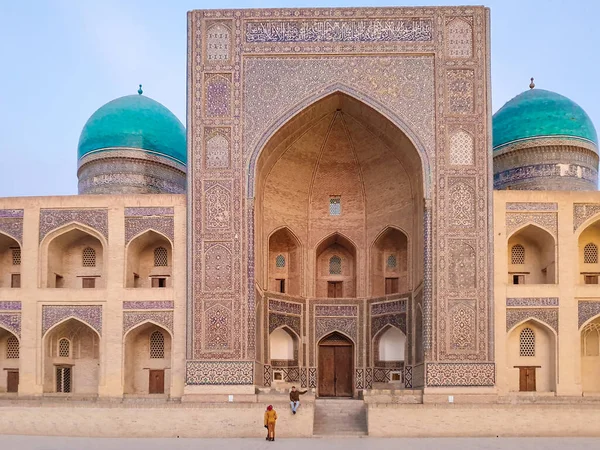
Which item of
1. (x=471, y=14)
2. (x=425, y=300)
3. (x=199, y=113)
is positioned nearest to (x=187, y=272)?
(x=199, y=113)

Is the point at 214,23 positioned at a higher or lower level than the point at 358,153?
higher

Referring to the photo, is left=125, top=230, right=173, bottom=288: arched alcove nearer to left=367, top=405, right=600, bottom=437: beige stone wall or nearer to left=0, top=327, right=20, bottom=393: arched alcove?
left=0, top=327, right=20, bottom=393: arched alcove

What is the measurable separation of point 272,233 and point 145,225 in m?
2.83

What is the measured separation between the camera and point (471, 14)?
15.1 metres

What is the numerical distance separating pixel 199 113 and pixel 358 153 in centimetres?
380

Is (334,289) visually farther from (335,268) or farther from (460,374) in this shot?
(460,374)

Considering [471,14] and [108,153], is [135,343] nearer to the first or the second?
[108,153]

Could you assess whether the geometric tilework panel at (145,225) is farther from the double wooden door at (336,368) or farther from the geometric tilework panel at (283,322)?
the double wooden door at (336,368)

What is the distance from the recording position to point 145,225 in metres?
15.1

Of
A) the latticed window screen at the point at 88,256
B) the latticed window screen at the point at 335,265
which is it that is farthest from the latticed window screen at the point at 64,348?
the latticed window screen at the point at 335,265

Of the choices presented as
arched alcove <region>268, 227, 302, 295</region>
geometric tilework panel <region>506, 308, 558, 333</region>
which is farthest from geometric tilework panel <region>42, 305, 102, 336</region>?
geometric tilework panel <region>506, 308, 558, 333</region>

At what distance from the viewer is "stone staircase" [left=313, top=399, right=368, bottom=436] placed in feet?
43.1

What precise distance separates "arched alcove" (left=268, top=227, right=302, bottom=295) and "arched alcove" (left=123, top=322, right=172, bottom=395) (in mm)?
2656

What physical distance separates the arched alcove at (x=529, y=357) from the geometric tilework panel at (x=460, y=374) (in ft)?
3.94
